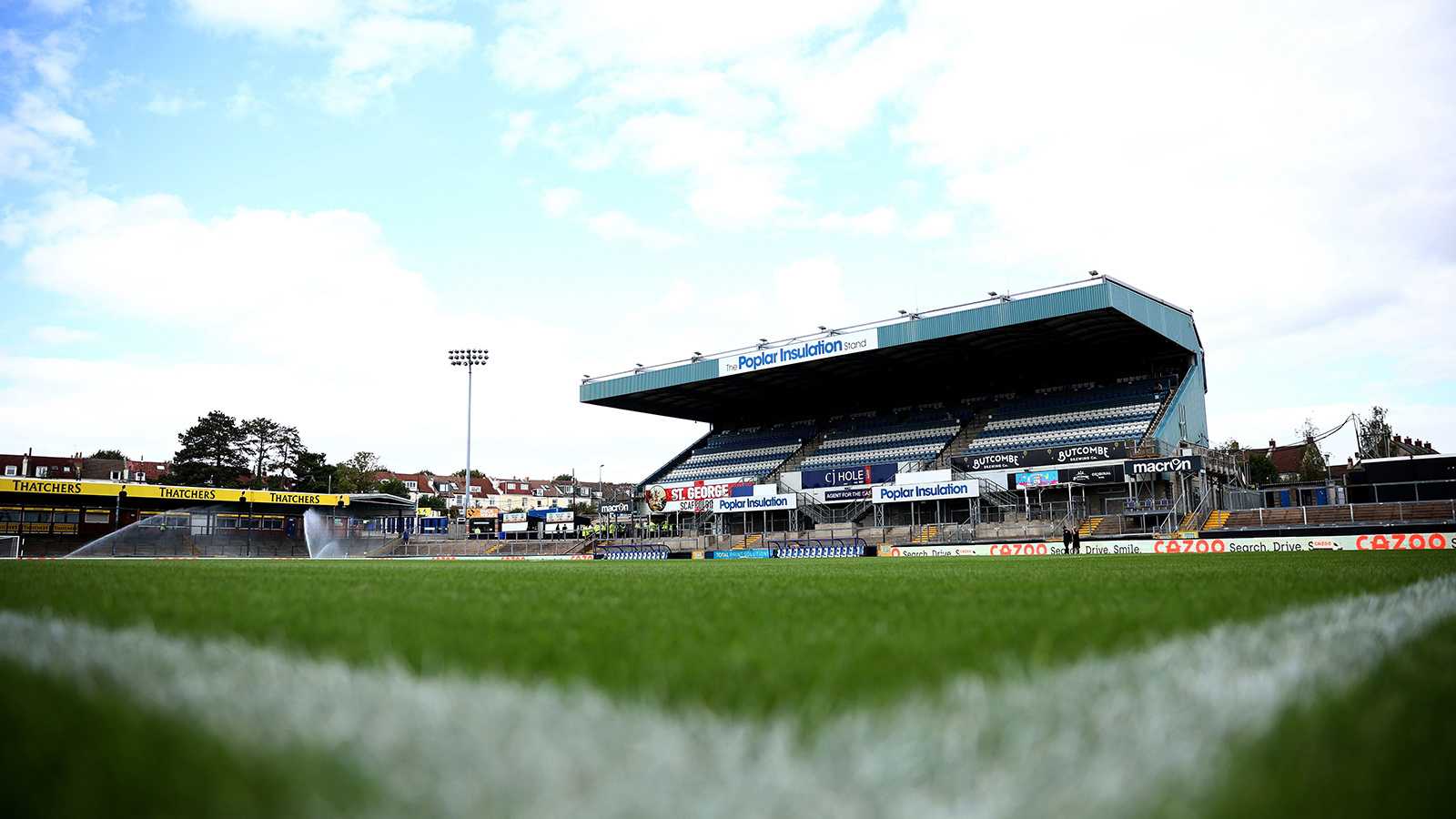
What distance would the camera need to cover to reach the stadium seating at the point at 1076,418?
3584cm

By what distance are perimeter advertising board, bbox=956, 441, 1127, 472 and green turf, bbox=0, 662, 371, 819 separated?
1342 inches

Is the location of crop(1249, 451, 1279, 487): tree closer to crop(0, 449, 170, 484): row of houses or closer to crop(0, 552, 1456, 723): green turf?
crop(0, 552, 1456, 723): green turf

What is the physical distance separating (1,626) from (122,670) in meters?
1.64

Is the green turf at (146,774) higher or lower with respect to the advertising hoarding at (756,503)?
higher

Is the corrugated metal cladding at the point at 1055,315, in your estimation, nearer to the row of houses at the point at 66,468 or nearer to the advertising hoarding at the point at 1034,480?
the advertising hoarding at the point at 1034,480

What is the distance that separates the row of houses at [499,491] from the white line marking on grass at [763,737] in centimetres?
10188

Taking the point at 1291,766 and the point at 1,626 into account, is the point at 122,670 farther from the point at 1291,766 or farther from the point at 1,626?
the point at 1291,766

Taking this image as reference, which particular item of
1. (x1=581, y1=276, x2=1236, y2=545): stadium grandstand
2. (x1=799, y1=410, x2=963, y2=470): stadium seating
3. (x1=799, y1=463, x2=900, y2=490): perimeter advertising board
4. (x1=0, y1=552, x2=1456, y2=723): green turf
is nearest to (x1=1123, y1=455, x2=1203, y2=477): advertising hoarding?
(x1=581, y1=276, x2=1236, y2=545): stadium grandstand

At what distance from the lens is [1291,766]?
1.37 metres

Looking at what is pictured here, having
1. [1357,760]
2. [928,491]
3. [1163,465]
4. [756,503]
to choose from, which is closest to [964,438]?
[928,491]

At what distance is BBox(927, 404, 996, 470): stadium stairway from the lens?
38781mm

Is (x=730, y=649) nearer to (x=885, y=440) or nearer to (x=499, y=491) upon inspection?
(x=885, y=440)

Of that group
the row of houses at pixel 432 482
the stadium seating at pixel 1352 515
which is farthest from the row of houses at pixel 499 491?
the stadium seating at pixel 1352 515

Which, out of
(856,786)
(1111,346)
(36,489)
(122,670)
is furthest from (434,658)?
(36,489)
